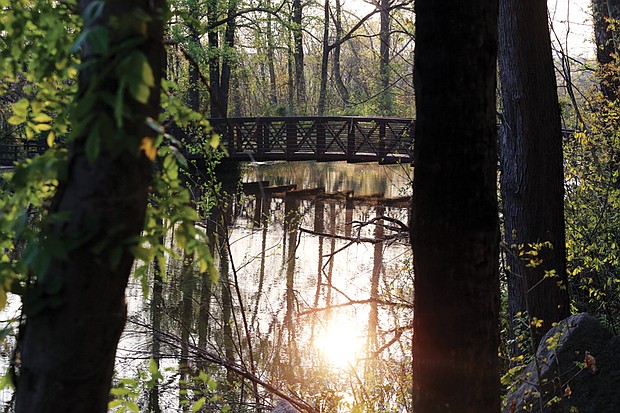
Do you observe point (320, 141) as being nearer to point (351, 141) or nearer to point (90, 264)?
point (351, 141)

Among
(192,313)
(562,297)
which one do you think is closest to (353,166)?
(192,313)

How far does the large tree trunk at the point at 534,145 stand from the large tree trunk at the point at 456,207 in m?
3.40

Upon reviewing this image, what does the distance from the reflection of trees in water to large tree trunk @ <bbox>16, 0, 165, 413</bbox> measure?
13.2 feet

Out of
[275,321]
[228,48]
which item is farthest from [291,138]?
[275,321]

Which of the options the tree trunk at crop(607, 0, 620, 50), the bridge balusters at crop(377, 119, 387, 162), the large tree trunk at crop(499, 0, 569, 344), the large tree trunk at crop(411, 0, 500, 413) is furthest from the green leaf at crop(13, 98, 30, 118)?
the bridge balusters at crop(377, 119, 387, 162)

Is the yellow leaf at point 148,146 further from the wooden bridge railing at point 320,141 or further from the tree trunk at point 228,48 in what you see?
the tree trunk at point 228,48

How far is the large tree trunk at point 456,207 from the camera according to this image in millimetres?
2656

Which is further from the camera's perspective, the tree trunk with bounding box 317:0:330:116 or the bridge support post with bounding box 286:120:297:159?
the tree trunk with bounding box 317:0:330:116

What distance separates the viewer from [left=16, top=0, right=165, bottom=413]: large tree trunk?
64.7 inches

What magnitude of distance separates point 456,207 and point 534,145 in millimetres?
3667

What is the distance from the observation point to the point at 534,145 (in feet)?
20.0

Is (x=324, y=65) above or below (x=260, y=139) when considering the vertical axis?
above

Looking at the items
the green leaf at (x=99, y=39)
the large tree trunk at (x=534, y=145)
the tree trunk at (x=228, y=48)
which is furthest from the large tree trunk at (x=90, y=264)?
the tree trunk at (x=228, y=48)

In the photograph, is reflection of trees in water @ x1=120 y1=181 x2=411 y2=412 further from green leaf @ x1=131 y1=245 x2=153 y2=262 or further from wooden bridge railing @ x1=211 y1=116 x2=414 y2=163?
wooden bridge railing @ x1=211 y1=116 x2=414 y2=163
